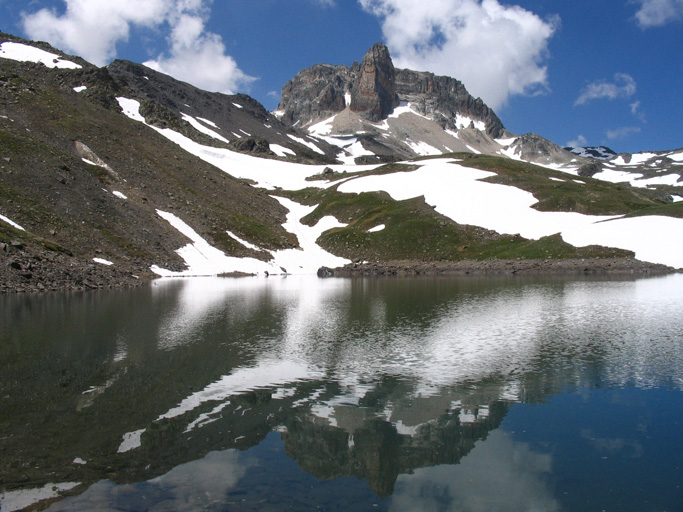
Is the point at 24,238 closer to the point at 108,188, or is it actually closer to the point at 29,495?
the point at 108,188

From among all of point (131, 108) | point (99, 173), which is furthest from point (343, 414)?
point (131, 108)

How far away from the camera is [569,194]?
9556 cm

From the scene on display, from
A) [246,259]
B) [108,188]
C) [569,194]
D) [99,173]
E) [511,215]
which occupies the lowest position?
[246,259]

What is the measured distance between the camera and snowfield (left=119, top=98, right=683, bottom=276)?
7344 cm

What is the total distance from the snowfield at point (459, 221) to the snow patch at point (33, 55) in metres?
65.4

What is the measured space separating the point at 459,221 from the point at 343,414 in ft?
263

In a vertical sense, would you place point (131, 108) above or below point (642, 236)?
above

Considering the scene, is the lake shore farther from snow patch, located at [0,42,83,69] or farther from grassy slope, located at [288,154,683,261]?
snow patch, located at [0,42,83,69]

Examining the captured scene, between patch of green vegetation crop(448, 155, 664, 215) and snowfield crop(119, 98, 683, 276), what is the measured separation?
2.36 meters

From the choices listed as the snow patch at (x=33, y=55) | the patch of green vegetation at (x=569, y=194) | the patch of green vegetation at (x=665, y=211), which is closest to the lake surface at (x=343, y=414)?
the patch of green vegetation at (x=665, y=211)

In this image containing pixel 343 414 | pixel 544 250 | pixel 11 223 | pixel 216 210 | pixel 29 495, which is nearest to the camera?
pixel 29 495

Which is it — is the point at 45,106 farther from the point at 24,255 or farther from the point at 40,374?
the point at 40,374

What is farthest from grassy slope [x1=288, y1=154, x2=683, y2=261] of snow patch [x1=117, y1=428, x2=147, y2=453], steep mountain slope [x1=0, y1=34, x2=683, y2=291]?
snow patch [x1=117, y1=428, x2=147, y2=453]

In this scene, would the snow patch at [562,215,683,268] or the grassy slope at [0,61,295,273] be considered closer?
the grassy slope at [0,61,295,273]
